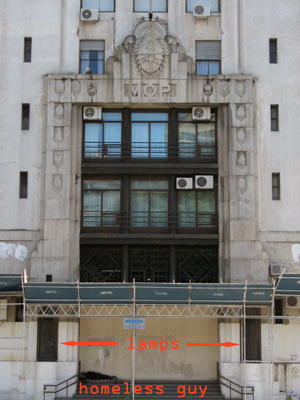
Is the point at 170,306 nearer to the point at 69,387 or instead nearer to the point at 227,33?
the point at 69,387

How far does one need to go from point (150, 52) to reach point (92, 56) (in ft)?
9.64

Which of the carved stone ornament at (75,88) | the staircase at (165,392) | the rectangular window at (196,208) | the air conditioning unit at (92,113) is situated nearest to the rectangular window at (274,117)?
the rectangular window at (196,208)

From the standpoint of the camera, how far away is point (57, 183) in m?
27.8

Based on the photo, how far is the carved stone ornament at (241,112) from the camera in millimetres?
28000

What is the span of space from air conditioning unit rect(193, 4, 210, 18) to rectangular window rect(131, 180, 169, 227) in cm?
790

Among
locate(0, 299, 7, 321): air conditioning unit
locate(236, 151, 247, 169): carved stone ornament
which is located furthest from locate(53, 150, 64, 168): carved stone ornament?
locate(236, 151, 247, 169): carved stone ornament

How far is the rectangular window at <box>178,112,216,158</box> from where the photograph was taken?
94.0ft

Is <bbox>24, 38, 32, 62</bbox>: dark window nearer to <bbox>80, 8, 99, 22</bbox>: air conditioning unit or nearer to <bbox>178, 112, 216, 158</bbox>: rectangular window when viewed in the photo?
<bbox>80, 8, 99, 22</bbox>: air conditioning unit

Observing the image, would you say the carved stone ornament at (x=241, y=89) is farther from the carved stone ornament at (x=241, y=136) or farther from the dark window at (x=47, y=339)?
the dark window at (x=47, y=339)

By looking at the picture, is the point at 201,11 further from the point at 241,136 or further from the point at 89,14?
the point at 241,136

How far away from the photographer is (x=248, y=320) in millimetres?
27094

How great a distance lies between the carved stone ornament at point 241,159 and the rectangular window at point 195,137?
1290 millimetres

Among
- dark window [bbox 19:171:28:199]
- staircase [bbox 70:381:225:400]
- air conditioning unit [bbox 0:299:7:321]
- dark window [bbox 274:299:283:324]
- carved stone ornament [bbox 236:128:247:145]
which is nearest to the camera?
staircase [bbox 70:381:225:400]

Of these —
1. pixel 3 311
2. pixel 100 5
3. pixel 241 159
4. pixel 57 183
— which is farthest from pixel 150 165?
pixel 3 311
